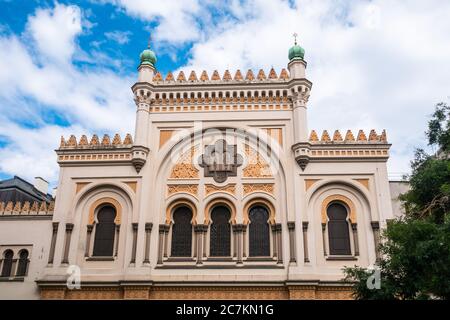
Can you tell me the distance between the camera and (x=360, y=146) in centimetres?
2228

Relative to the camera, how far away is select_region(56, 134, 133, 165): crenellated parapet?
22984 mm

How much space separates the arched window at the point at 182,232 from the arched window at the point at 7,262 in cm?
796

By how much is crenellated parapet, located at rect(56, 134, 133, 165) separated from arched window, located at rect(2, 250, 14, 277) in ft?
16.5

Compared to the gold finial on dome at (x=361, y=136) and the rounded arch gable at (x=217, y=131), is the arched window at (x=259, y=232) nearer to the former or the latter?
the rounded arch gable at (x=217, y=131)

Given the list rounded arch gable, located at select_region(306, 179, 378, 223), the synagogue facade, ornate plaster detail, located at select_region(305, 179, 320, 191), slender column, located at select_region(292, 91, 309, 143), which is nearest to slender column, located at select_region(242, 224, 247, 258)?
the synagogue facade

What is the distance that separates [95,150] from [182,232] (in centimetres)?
623

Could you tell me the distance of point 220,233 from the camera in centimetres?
2173

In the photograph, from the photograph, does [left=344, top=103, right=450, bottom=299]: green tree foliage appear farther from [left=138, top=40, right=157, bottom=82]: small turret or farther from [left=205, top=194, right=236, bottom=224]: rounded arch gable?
[left=138, top=40, right=157, bottom=82]: small turret

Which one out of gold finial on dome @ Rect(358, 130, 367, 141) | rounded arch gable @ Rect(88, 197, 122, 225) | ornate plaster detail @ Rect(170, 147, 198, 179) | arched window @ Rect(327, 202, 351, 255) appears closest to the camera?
arched window @ Rect(327, 202, 351, 255)

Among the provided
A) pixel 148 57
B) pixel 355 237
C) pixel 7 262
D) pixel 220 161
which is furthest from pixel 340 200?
pixel 7 262
